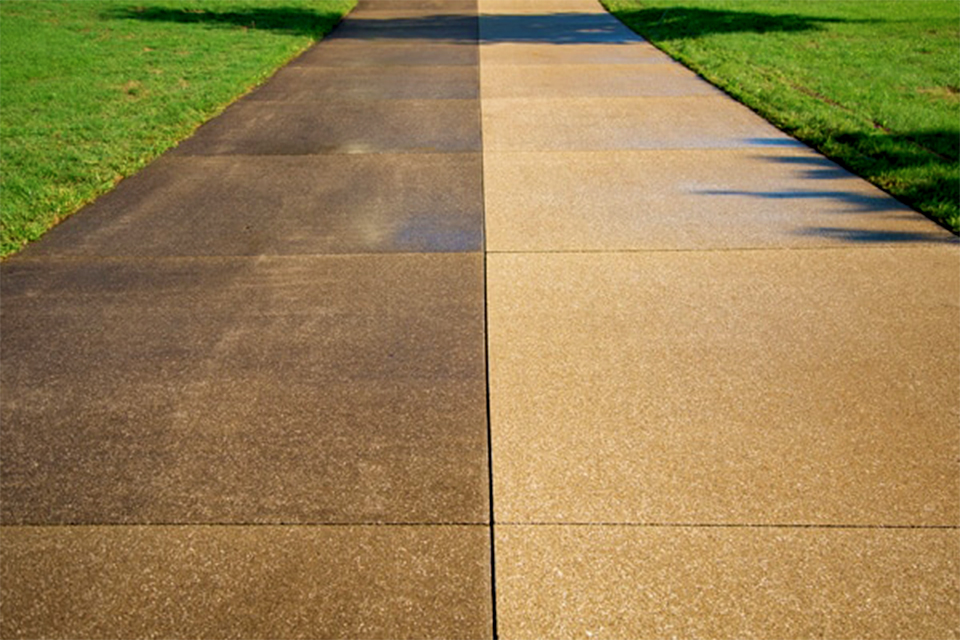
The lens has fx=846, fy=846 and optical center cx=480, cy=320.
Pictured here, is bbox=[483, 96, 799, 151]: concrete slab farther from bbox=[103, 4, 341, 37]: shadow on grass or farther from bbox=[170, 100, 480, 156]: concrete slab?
bbox=[103, 4, 341, 37]: shadow on grass

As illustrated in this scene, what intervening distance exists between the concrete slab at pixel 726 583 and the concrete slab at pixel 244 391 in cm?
43

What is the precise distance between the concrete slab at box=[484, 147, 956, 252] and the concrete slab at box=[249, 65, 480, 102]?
3655 millimetres

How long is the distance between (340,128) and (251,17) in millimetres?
11687

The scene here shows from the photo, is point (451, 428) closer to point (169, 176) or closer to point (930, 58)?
point (169, 176)

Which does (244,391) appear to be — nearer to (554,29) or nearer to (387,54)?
(387,54)

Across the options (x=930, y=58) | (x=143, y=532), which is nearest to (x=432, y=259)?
(x=143, y=532)

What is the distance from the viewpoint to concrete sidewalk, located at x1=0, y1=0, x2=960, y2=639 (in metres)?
3.12

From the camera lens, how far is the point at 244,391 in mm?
4406

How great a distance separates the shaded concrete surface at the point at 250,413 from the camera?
123 inches

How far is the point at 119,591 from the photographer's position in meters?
3.13

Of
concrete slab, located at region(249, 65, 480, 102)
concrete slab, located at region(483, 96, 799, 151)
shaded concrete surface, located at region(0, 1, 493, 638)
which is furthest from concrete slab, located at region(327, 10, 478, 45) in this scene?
shaded concrete surface, located at region(0, 1, 493, 638)

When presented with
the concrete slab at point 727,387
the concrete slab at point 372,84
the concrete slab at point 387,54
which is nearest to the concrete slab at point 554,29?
the concrete slab at point 387,54

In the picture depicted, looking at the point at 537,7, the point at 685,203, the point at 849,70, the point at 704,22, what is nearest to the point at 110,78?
the point at 685,203

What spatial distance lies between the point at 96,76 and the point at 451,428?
1144 centimetres
